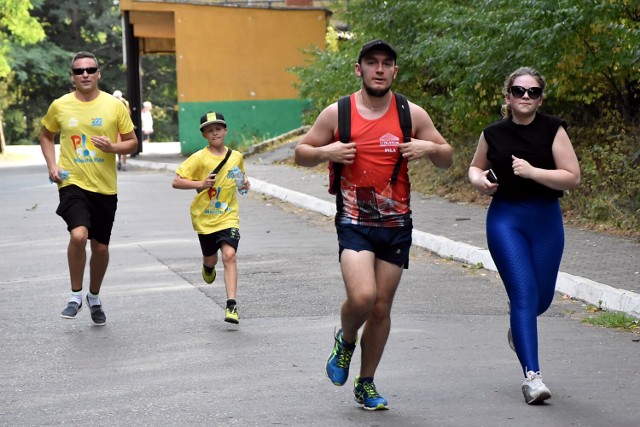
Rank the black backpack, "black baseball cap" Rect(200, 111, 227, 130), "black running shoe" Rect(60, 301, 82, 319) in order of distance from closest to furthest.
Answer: the black backpack → "black running shoe" Rect(60, 301, 82, 319) → "black baseball cap" Rect(200, 111, 227, 130)

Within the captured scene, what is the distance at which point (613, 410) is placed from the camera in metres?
6.28

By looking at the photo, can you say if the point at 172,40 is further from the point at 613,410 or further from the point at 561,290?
the point at 613,410

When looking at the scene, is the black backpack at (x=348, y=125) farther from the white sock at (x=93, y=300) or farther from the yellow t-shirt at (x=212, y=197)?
the white sock at (x=93, y=300)

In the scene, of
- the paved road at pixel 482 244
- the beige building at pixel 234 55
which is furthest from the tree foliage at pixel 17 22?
the paved road at pixel 482 244

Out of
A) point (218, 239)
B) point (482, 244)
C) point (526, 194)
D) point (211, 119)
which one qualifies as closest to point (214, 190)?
point (218, 239)

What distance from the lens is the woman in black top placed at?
6617 mm

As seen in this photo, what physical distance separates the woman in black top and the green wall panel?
2763 centimetres

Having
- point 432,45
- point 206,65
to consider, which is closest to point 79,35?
point 206,65

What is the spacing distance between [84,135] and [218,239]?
51.9 inches

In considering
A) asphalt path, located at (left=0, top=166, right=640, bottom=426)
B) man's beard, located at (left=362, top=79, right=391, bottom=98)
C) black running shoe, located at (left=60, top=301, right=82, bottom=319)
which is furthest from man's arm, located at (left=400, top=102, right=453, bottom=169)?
black running shoe, located at (left=60, top=301, right=82, bottom=319)

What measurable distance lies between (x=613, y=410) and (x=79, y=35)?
5770 cm

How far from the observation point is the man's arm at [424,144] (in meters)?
6.09

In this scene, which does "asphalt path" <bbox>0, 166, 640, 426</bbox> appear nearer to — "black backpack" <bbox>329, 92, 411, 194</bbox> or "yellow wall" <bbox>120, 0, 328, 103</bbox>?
"black backpack" <bbox>329, 92, 411, 194</bbox>

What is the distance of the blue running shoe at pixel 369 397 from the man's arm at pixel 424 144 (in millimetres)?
1228
